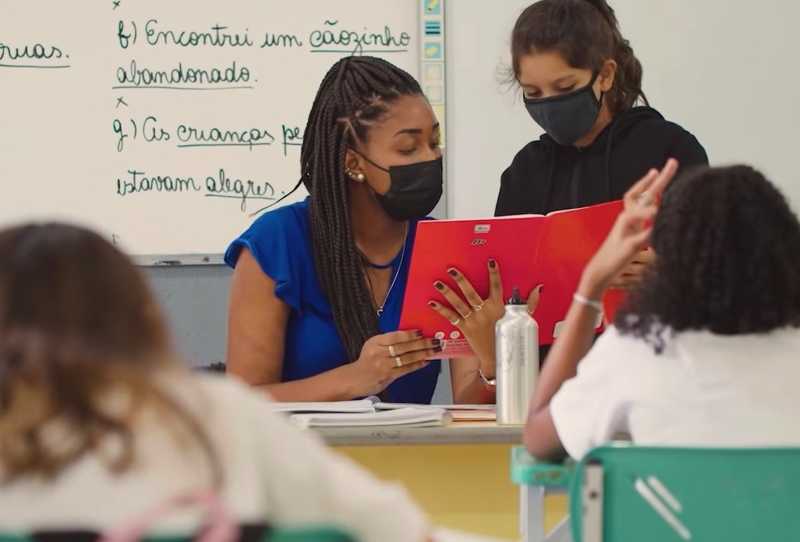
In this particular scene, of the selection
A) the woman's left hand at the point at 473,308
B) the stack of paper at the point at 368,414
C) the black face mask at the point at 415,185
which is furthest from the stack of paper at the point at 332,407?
the black face mask at the point at 415,185

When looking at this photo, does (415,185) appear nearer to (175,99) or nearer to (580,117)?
(580,117)

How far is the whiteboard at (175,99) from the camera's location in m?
3.51

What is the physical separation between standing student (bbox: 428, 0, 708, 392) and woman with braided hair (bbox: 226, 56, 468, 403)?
0.24 m

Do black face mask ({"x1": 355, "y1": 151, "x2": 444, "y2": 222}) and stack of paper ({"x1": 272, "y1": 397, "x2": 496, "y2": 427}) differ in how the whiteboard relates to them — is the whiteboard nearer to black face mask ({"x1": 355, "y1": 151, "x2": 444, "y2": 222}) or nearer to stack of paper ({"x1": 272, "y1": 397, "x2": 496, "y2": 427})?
black face mask ({"x1": 355, "y1": 151, "x2": 444, "y2": 222})

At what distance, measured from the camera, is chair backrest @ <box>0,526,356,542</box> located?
3.06 feet

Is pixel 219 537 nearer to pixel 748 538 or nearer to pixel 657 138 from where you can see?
pixel 748 538

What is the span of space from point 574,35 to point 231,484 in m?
1.79

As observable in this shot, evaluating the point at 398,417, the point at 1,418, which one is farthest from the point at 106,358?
the point at 398,417

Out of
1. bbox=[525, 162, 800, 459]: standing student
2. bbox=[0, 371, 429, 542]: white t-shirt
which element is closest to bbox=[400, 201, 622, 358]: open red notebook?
→ bbox=[525, 162, 800, 459]: standing student

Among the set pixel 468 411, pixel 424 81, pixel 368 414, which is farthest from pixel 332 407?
pixel 424 81

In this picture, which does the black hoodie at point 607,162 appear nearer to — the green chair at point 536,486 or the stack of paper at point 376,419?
the stack of paper at point 376,419

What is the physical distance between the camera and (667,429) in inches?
58.3

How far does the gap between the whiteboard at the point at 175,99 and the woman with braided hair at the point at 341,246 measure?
0.98 meters

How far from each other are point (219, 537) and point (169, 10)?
2805 mm
